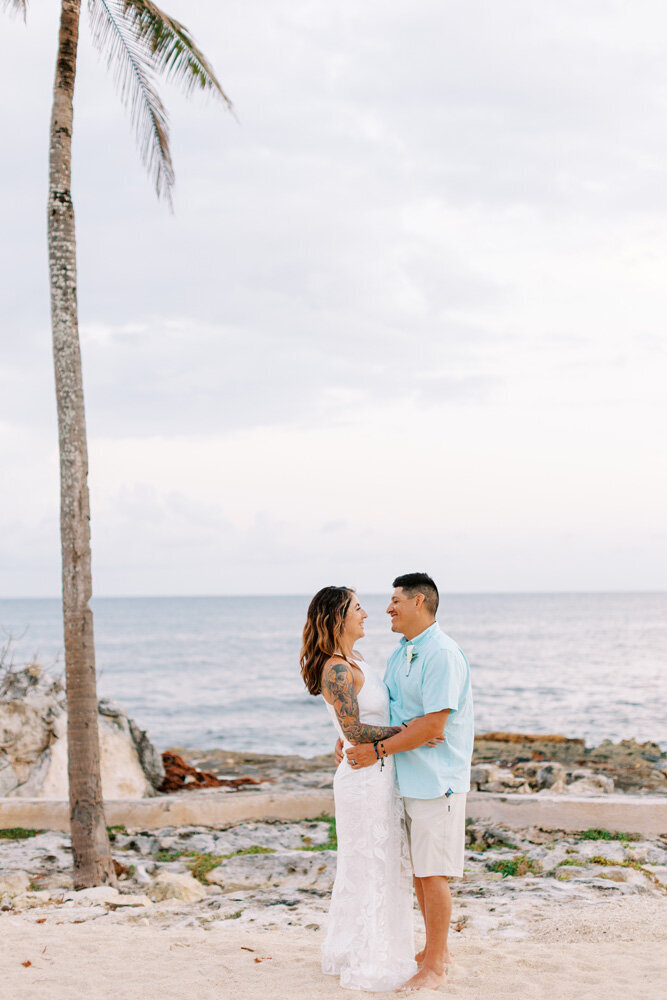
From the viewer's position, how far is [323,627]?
15.3 feet

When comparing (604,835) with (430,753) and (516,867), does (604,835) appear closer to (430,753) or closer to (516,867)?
(516,867)

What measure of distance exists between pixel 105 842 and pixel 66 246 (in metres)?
5.02

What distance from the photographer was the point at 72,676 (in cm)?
727

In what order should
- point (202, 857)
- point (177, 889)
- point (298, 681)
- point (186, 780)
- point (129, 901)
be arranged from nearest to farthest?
point (129, 901), point (177, 889), point (202, 857), point (186, 780), point (298, 681)

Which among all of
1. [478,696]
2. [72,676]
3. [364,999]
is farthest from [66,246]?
[478,696]

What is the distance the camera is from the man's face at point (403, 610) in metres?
4.79

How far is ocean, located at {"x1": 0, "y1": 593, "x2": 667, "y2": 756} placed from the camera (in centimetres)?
2594

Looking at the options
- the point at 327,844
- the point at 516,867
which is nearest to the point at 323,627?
the point at 516,867

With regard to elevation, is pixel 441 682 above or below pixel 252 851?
above

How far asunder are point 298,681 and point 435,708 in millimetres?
38609

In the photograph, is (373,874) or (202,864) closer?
(373,874)

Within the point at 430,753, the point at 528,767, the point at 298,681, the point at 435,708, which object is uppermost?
the point at 435,708

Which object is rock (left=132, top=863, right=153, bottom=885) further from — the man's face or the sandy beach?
the man's face

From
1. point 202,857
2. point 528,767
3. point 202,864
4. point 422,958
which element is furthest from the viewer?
point 528,767
